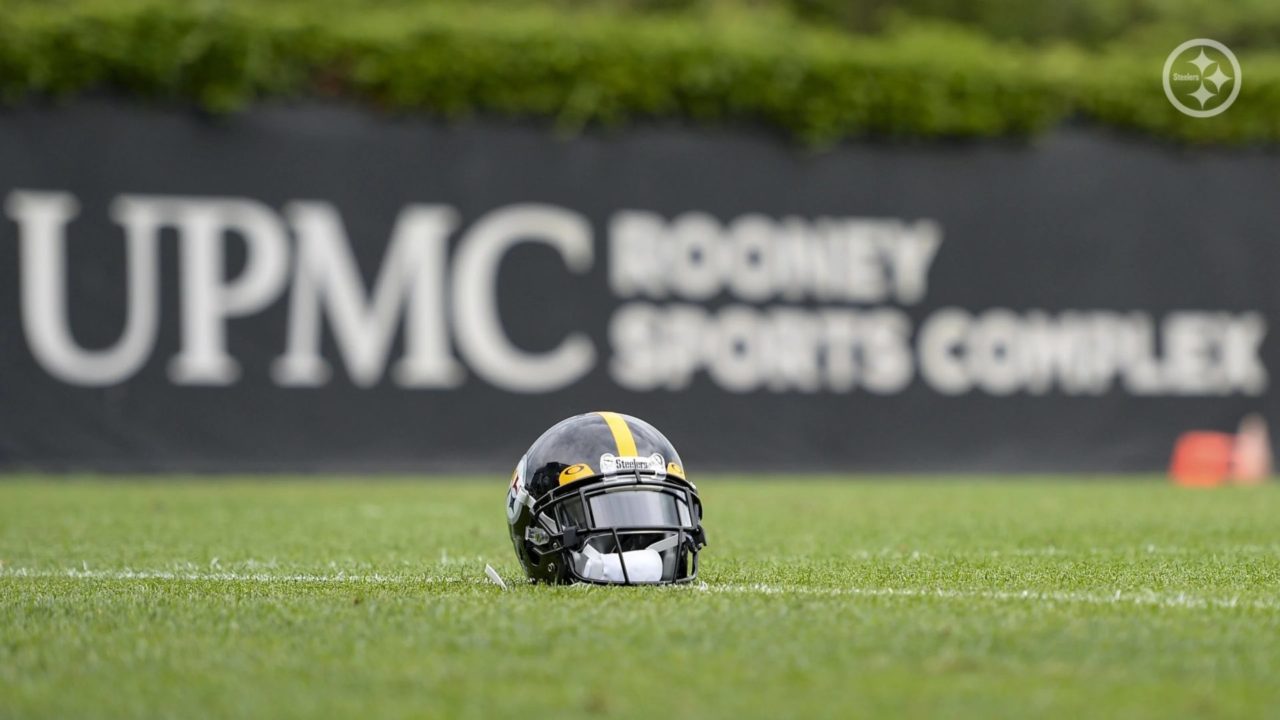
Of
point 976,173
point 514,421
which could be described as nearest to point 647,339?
point 514,421

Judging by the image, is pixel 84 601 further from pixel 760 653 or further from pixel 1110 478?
pixel 1110 478

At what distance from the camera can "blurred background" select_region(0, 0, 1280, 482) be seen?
14.4 meters

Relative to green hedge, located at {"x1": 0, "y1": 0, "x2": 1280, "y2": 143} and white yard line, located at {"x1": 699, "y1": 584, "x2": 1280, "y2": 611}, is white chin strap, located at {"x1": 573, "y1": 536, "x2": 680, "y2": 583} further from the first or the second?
green hedge, located at {"x1": 0, "y1": 0, "x2": 1280, "y2": 143}

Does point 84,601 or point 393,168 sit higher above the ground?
point 393,168

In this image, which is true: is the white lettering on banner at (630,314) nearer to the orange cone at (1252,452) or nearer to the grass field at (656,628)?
the orange cone at (1252,452)

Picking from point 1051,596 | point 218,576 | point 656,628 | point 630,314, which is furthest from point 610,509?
point 630,314

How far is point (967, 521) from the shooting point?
376 inches

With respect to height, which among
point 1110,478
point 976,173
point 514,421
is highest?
point 976,173

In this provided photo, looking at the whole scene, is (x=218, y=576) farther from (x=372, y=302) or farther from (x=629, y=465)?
(x=372, y=302)

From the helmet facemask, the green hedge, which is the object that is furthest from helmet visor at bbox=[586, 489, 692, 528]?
the green hedge

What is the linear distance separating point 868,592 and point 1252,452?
12.4m

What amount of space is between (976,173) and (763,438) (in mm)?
3693

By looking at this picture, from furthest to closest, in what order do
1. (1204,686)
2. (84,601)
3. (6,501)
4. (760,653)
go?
(6,501) < (84,601) < (760,653) < (1204,686)

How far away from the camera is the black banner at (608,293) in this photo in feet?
47.2
